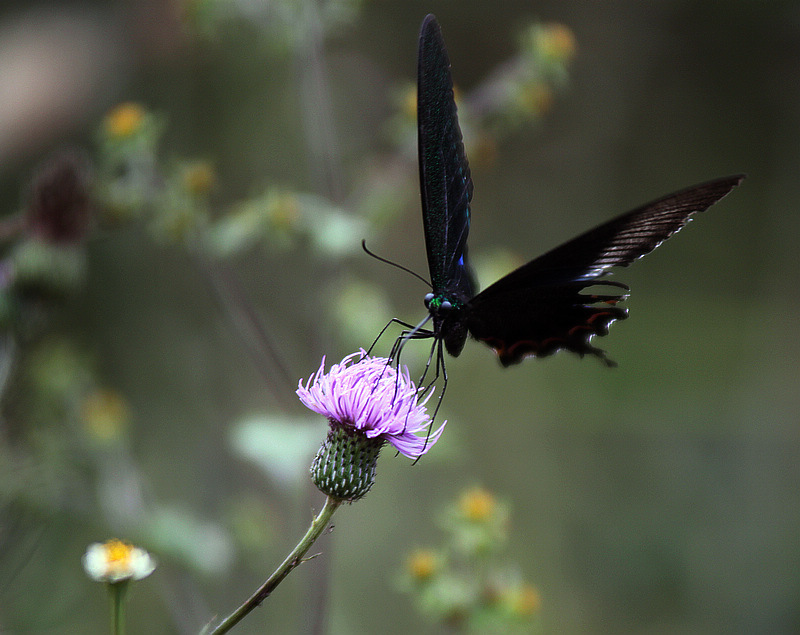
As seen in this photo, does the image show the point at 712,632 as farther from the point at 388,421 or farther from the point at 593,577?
the point at 388,421

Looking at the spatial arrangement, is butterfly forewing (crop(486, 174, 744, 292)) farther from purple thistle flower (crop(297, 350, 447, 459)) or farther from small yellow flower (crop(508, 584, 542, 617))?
small yellow flower (crop(508, 584, 542, 617))

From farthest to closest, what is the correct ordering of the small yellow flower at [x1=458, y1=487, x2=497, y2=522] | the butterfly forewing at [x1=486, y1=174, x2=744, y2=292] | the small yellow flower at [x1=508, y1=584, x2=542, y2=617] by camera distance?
the small yellow flower at [x1=458, y1=487, x2=497, y2=522]
the small yellow flower at [x1=508, y1=584, x2=542, y2=617]
the butterfly forewing at [x1=486, y1=174, x2=744, y2=292]

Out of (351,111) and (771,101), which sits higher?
(351,111)

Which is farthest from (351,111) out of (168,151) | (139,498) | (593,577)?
(593,577)

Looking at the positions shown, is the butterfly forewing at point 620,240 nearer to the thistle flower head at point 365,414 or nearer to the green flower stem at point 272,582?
the thistle flower head at point 365,414

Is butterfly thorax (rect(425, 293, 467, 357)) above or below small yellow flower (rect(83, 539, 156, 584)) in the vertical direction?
above

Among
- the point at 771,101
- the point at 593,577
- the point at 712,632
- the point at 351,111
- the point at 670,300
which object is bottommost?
the point at 712,632

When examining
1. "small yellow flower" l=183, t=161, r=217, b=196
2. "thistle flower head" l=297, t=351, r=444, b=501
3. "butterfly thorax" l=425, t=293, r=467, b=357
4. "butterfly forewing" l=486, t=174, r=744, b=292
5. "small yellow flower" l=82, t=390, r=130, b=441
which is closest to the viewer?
"thistle flower head" l=297, t=351, r=444, b=501

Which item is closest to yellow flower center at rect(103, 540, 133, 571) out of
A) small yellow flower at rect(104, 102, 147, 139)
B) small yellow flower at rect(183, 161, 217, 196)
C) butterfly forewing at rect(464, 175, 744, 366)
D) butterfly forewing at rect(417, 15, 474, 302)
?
butterfly forewing at rect(417, 15, 474, 302)
